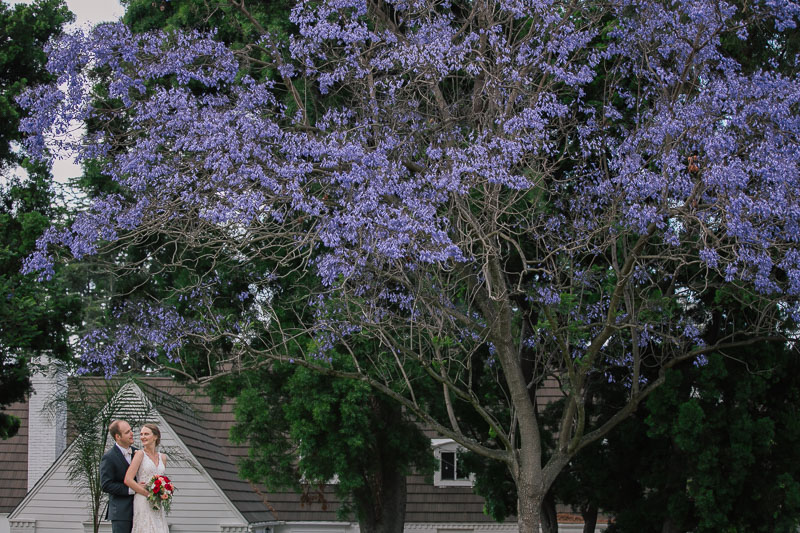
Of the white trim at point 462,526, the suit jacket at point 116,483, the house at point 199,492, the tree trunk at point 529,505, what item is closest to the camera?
the suit jacket at point 116,483

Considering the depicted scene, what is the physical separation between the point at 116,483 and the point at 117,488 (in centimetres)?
6

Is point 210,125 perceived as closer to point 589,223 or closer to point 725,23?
point 589,223

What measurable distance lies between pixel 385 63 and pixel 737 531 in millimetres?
10325

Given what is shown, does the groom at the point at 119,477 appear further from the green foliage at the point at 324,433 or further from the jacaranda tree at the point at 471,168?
the green foliage at the point at 324,433

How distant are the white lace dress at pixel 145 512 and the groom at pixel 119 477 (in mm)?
102

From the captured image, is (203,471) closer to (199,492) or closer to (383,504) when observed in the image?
(199,492)

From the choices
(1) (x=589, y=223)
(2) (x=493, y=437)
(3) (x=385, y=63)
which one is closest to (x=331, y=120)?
(3) (x=385, y=63)

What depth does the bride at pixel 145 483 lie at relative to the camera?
9.52 meters

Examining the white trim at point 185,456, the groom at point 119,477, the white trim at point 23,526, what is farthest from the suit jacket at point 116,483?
the white trim at point 23,526

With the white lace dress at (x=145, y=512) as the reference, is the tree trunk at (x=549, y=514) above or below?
below

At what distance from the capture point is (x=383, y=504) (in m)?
20.0

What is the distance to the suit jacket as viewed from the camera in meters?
9.37

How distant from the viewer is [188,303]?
18.9 m

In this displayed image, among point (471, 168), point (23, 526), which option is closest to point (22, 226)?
point (23, 526)
